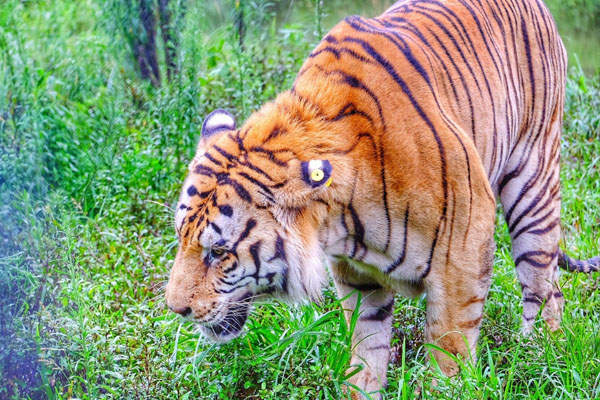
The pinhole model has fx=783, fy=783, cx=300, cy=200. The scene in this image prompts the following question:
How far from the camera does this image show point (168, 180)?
528 centimetres

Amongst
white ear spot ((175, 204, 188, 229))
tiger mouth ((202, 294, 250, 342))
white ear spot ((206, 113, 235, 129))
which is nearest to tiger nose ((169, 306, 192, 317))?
tiger mouth ((202, 294, 250, 342))

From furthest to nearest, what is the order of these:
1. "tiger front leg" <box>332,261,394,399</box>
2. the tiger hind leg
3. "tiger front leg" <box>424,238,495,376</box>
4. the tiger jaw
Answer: the tiger hind leg
"tiger front leg" <box>332,261,394,399</box>
"tiger front leg" <box>424,238,495,376</box>
the tiger jaw

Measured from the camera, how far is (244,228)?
2932mm

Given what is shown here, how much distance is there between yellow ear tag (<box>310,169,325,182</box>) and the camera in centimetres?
285

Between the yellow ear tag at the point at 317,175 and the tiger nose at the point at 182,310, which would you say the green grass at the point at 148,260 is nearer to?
the tiger nose at the point at 182,310

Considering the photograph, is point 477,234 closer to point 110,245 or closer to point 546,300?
point 546,300

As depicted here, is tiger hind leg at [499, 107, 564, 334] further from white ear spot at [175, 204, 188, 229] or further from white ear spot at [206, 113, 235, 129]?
white ear spot at [175, 204, 188, 229]

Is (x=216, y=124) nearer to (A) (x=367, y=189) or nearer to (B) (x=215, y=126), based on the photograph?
(B) (x=215, y=126)

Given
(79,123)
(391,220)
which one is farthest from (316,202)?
(79,123)

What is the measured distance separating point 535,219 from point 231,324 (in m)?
1.81

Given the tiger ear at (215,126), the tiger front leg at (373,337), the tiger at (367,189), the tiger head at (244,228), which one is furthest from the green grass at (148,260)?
the tiger ear at (215,126)

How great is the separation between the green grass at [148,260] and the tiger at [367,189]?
23cm

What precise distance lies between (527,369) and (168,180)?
276 centimetres

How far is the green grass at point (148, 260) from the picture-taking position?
11.0 feet
